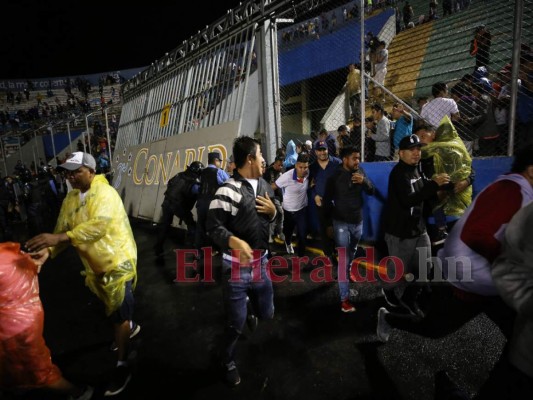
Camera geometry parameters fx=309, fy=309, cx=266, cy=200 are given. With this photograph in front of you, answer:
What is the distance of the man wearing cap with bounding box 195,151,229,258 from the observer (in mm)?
5082

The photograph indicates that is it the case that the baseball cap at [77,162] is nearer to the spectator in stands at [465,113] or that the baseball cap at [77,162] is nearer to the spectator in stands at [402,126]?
A: the spectator in stands at [402,126]

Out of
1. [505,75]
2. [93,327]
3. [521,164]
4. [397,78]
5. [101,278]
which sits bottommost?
[93,327]

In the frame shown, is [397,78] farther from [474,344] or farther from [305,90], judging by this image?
[474,344]

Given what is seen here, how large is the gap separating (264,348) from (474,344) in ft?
6.65

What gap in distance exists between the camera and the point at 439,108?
5.26 m

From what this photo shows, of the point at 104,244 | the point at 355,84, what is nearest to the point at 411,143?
the point at 104,244

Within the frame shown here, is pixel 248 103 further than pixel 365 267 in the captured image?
Yes

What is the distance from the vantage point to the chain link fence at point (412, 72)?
4793 mm

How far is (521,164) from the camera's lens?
200cm

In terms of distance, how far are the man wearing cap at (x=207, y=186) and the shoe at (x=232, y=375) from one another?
282 cm

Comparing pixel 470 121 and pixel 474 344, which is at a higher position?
pixel 470 121

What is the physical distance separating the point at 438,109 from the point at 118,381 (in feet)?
19.2

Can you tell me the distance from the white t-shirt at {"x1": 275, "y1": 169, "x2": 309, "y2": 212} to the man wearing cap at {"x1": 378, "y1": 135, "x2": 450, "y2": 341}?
1.95m


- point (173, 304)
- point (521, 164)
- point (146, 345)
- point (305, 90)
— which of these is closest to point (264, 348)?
point (146, 345)
